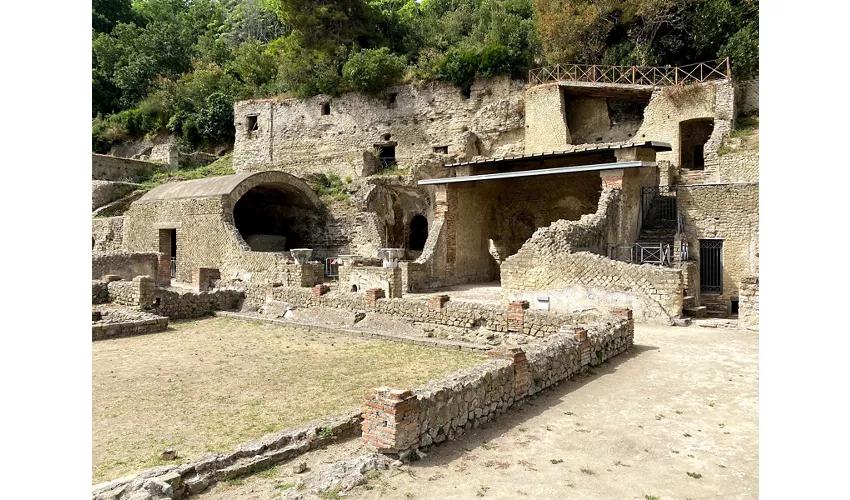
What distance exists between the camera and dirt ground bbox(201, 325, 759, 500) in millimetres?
4340

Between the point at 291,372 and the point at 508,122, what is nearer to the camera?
the point at 291,372

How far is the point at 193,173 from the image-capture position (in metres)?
32.6

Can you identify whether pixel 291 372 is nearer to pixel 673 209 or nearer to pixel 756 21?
pixel 673 209

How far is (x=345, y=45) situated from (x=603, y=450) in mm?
31392

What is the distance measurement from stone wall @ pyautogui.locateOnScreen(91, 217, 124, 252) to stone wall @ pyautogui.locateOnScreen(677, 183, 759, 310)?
2344 centimetres

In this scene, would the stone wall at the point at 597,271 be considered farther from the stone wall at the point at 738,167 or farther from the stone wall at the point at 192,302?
the stone wall at the point at 192,302

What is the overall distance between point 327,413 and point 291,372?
2.39 metres

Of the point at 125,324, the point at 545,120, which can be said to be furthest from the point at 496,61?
the point at 125,324

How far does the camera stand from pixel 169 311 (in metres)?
14.6

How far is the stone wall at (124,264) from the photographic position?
19.2m

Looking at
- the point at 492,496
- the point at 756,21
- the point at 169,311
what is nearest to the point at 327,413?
the point at 492,496

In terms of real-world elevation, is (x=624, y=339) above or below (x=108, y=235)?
below

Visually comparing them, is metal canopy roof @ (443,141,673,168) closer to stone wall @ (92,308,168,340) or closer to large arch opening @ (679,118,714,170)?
large arch opening @ (679,118,714,170)

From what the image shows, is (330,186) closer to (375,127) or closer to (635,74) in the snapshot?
(375,127)
